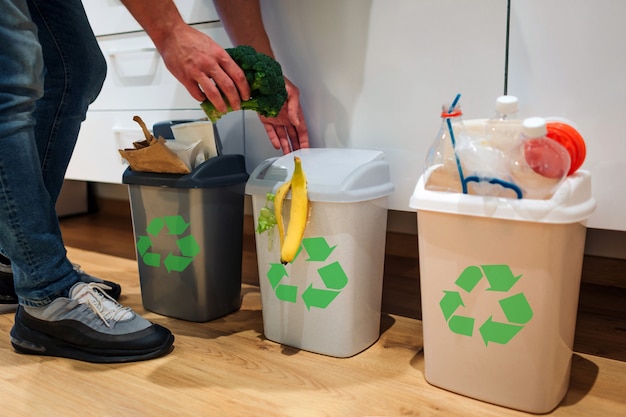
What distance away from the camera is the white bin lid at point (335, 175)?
936 mm

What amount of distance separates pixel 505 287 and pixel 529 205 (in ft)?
0.42

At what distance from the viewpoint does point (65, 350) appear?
100 centimetres

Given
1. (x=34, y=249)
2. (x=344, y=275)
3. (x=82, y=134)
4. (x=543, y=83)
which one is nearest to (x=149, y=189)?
(x=34, y=249)

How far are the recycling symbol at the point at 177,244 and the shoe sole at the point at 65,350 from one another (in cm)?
17

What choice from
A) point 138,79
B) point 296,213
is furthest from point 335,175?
point 138,79

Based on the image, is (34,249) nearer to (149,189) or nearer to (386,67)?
(149,189)

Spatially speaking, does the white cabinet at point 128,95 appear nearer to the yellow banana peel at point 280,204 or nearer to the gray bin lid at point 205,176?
the gray bin lid at point 205,176

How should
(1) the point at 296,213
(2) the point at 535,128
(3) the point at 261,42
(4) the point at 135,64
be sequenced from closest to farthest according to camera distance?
(2) the point at 535,128, (1) the point at 296,213, (3) the point at 261,42, (4) the point at 135,64

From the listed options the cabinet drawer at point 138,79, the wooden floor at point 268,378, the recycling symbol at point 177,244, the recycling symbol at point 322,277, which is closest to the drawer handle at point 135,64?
the cabinet drawer at point 138,79

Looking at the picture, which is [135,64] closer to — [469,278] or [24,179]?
[24,179]

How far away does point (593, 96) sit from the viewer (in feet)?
2.99

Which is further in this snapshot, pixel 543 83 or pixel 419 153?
pixel 419 153

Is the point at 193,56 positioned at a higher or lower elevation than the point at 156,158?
higher

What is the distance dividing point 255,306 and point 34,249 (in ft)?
1.63
